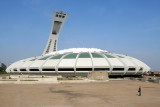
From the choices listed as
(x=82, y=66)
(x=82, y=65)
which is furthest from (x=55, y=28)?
(x=82, y=66)

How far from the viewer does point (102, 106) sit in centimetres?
1426

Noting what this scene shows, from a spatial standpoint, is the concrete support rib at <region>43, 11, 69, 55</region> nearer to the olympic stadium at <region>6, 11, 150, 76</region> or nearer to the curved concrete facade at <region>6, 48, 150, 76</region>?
the olympic stadium at <region>6, 11, 150, 76</region>

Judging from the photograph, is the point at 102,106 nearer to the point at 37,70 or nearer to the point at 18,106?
the point at 18,106

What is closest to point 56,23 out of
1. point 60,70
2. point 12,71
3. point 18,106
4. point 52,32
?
point 52,32

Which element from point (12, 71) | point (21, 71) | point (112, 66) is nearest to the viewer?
point (112, 66)

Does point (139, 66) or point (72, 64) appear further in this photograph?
point (139, 66)

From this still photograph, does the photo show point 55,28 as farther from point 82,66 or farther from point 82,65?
point 82,66

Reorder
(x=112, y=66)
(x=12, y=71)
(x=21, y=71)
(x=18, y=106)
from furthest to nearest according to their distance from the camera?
(x=12, y=71), (x=21, y=71), (x=112, y=66), (x=18, y=106)

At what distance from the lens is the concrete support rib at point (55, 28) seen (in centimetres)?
9177

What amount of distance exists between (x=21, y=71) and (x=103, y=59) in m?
29.6

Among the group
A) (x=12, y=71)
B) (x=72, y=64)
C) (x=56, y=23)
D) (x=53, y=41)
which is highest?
(x=56, y=23)

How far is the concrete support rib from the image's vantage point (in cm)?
9177

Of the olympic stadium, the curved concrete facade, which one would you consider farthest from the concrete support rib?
the curved concrete facade

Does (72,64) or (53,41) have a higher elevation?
(53,41)
